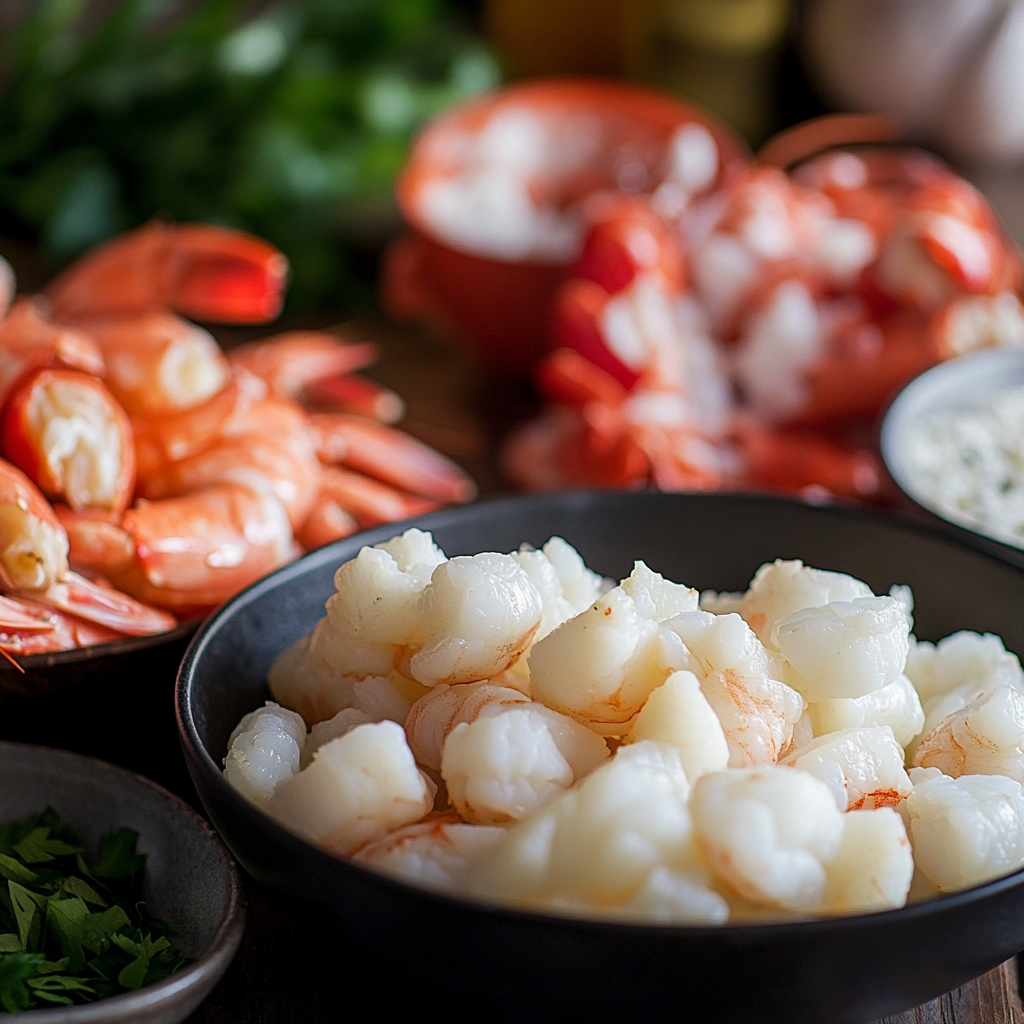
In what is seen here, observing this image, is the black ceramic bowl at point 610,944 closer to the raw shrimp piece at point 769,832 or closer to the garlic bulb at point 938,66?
the raw shrimp piece at point 769,832

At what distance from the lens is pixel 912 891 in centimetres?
61

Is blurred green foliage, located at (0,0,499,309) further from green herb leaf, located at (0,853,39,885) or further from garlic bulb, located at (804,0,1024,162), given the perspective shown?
green herb leaf, located at (0,853,39,885)

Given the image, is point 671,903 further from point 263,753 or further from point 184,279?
point 184,279

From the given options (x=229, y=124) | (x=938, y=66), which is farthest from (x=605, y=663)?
(x=938, y=66)

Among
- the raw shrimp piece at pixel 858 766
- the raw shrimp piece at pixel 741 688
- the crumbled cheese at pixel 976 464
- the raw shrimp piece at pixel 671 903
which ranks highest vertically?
the raw shrimp piece at pixel 741 688

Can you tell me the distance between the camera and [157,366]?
1012 millimetres

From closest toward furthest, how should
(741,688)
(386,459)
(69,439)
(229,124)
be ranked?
(741,688) < (69,439) < (386,459) < (229,124)

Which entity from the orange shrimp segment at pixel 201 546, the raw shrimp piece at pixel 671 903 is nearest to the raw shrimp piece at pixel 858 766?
the raw shrimp piece at pixel 671 903

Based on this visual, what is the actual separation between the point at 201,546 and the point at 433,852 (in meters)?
0.40

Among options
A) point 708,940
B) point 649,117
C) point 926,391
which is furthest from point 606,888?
point 649,117

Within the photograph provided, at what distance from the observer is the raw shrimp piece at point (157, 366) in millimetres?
1004

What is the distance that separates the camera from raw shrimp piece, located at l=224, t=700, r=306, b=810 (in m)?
0.64

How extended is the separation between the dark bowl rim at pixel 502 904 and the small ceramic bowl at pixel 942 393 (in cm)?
16

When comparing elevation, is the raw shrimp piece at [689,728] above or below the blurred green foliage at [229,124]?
above
